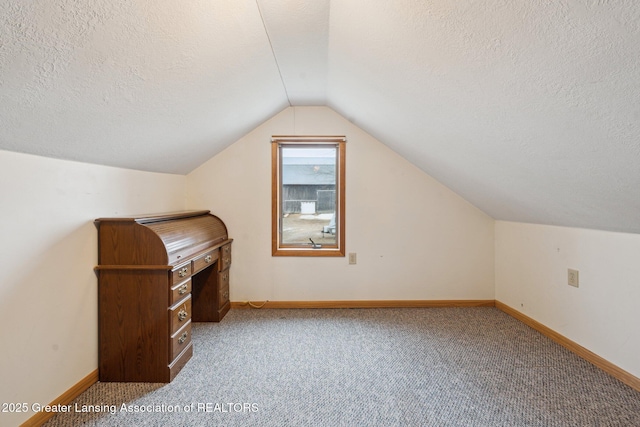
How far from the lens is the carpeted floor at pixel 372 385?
1503 mm

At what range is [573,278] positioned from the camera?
2.16m

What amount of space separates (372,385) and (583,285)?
1.65 m

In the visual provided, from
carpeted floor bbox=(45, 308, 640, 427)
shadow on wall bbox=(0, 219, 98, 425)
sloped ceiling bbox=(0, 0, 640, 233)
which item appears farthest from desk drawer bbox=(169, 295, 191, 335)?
sloped ceiling bbox=(0, 0, 640, 233)

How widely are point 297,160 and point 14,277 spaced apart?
2325mm

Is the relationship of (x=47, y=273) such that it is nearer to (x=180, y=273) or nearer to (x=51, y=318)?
(x=51, y=318)

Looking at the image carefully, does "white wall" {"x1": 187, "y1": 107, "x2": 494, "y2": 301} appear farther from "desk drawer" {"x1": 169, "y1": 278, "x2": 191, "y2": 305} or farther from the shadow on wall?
the shadow on wall

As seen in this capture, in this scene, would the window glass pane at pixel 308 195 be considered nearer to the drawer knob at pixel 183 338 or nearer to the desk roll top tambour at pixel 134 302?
the drawer knob at pixel 183 338

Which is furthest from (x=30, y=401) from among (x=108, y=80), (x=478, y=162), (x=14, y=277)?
(x=478, y=162)

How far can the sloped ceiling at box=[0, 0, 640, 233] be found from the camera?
0.90 m

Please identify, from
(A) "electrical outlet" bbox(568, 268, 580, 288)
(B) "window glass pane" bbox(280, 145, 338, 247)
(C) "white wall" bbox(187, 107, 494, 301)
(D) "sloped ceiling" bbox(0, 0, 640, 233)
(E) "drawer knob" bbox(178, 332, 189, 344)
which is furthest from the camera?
(B) "window glass pane" bbox(280, 145, 338, 247)

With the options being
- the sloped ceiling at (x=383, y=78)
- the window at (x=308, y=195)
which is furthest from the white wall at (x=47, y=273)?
the window at (x=308, y=195)

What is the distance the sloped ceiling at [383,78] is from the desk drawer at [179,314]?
1.02m

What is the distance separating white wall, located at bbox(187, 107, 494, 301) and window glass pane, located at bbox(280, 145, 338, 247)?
20 cm


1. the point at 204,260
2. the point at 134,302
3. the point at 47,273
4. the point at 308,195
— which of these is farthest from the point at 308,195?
the point at 47,273
